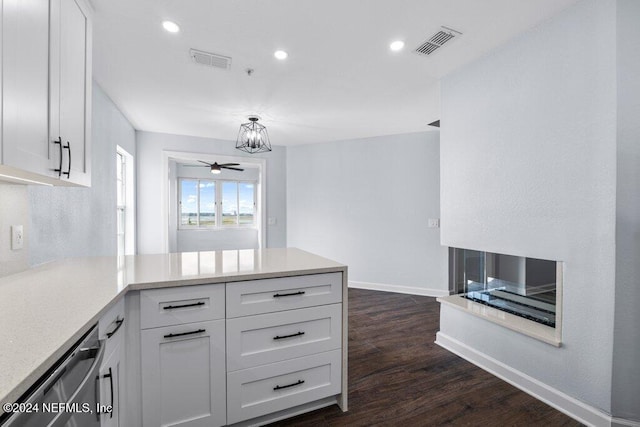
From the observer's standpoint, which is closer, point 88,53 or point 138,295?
point 138,295

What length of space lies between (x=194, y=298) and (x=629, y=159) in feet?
7.86

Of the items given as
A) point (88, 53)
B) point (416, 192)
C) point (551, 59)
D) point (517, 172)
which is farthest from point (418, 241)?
point (88, 53)

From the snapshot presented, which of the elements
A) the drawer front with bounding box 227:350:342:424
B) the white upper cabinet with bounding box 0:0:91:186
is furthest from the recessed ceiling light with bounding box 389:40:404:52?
the drawer front with bounding box 227:350:342:424

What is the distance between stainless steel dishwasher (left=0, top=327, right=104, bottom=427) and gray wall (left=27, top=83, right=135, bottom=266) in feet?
3.88

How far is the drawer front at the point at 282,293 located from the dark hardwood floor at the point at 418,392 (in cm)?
73

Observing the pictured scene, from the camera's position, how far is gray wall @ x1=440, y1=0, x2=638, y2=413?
1.65m

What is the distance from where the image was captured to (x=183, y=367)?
1.46 metres

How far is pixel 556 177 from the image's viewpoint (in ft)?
6.16

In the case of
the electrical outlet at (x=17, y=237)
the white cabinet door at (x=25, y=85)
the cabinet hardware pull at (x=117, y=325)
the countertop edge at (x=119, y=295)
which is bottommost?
the cabinet hardware pull at (x=117, y=325)

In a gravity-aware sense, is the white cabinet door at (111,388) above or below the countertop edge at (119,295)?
below

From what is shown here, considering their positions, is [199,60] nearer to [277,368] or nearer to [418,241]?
[277,368]

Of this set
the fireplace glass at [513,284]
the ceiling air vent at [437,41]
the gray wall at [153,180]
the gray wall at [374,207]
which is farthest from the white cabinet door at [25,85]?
the gray wall at [374,207]

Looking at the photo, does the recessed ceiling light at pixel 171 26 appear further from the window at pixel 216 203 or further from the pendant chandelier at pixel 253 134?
the window at pixel 216 203

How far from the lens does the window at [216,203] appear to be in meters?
7.24
